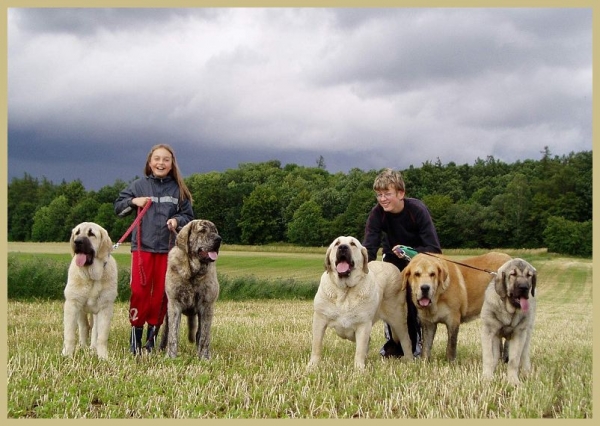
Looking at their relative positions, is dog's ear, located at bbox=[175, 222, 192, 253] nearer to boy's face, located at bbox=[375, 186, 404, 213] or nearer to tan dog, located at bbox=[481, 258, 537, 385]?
boy's face, located at bbox=[375, 186, 404, 213]

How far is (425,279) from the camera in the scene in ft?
20.5

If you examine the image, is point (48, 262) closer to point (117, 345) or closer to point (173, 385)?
point (117, 345)

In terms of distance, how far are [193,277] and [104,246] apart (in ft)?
3.47

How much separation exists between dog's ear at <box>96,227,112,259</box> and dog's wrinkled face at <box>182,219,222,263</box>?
31.5 inches

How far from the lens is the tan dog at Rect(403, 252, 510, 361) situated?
20.7 feet

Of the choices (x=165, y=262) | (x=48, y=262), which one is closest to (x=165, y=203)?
(x=165, y=262)

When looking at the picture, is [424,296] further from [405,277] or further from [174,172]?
[174,172]

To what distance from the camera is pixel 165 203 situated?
6988 millimetres

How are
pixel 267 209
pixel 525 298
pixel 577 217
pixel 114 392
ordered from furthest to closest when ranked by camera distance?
pixel 577 217
pixel 267 209
pixel 525 298
pixel 114 392

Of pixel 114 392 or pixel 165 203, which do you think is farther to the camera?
pixel 165 203

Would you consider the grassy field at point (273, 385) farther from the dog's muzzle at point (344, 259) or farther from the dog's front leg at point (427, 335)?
the dog's muzzle at point (344, 259)

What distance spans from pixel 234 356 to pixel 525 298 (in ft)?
10.8

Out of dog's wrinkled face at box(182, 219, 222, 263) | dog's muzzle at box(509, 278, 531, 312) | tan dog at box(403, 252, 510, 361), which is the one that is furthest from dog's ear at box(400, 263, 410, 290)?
dog's wrinkled face at box(182, 219, 222, 263)

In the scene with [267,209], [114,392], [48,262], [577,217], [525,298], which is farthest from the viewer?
[577,217]
